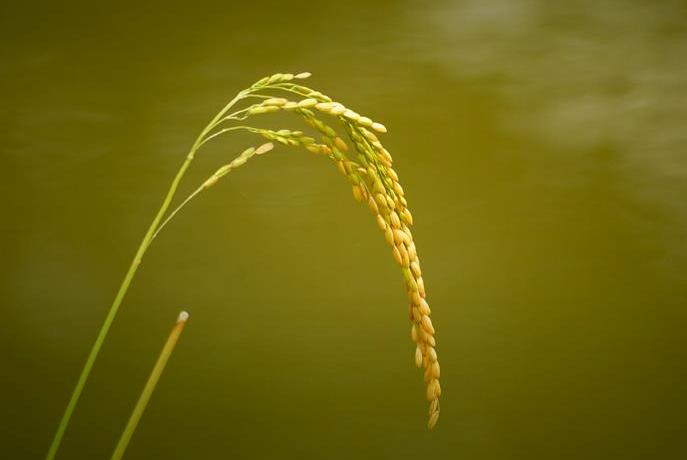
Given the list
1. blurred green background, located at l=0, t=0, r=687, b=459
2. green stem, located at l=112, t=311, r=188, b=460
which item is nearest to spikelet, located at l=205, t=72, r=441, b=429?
green stem, located at l=112, t=311, r=188, b=460

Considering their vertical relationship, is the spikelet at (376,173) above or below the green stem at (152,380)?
above

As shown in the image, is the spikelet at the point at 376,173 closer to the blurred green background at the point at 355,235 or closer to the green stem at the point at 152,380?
the green stem at the point at 152,380

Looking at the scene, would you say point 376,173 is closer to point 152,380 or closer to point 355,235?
point 152,380

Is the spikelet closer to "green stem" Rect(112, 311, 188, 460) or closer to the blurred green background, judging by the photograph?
"green stem" Rect(112, 311, 188, 460)

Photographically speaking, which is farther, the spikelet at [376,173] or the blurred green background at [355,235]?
the blurred green background at [355,235]

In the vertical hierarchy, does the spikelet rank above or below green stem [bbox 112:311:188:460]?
above

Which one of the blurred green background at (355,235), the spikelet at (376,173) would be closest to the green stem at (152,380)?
the spikelet at (376,173)

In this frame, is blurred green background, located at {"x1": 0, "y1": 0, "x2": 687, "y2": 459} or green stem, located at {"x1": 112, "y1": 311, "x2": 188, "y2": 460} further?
blurred green background, located at {"x1": 0, "y1": 0, "x2": 687, "y2": 459}

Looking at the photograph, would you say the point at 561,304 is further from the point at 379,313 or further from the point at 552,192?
the point at 379,313

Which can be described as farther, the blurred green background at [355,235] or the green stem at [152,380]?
the blurred green background at [355,235]
